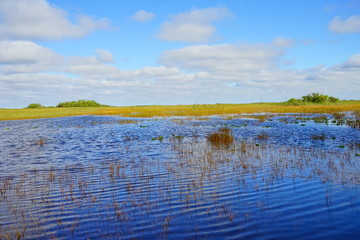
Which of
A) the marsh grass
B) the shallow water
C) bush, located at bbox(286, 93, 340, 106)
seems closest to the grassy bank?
bush, located at bbox(286, 93, 340, 106)

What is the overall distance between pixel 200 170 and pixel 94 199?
A: 17.4 feet

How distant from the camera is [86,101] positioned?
13450cm

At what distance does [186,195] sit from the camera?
998 cm

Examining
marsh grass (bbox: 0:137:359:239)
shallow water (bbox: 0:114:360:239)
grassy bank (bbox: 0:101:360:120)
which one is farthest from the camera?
grassy bank (bbox: 0:101:360:120)

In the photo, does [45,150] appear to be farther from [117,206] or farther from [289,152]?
[289,152]

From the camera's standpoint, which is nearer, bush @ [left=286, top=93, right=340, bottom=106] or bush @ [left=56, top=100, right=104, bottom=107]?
bush @ [left=286, top=93, right=340, bottom=106]

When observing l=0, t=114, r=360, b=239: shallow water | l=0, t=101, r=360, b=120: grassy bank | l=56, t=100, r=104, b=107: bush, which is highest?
l=56, t=100, r=104, b=107: bush

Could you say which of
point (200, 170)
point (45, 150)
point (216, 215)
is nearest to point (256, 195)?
point (216, 215)

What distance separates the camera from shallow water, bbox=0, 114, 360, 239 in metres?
7.42

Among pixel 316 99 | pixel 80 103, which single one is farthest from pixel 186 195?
pixel 80 103

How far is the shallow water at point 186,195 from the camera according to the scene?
24.3 ft

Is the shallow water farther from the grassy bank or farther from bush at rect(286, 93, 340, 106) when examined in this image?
bush at rect(286, 93, 340, 106)

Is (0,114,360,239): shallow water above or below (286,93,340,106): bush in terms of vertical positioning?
below

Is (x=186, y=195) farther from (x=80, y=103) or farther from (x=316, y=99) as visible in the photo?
(x=80, y=103)
